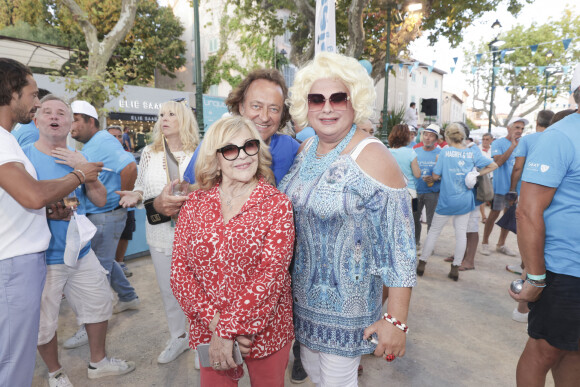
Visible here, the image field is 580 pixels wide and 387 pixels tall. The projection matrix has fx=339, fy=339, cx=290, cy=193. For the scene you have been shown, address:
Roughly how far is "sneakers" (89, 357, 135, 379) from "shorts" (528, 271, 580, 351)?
3.17m

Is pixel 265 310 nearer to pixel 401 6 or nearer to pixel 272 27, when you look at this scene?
pixel 401 6

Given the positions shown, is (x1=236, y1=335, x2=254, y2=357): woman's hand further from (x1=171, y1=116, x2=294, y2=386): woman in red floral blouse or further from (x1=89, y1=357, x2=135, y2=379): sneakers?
(x1=89, y1=357, x2=135, y2=379): sneakers

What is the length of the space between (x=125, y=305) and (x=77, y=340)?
0.72m

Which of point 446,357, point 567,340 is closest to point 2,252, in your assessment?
point 567,340

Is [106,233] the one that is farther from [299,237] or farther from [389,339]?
[389,339]

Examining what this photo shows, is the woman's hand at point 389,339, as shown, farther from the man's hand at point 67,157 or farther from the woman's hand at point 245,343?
the man's hand at point 67,157

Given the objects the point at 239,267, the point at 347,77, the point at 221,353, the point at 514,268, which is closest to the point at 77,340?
the point at 221,353

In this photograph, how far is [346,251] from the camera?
1.69 metres

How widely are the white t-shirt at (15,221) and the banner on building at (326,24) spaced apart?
389cm

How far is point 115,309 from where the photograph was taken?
4.08 meters

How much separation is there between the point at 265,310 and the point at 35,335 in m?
1.49

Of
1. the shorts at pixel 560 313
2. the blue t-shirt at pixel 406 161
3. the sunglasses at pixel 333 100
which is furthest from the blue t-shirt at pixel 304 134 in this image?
the shorts at pixel 560 313

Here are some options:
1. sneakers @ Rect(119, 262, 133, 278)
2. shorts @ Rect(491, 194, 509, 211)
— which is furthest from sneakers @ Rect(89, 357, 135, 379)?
shorts @ Rect(491, 194, 509, 211)

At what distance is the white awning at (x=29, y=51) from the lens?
46.3 feet
